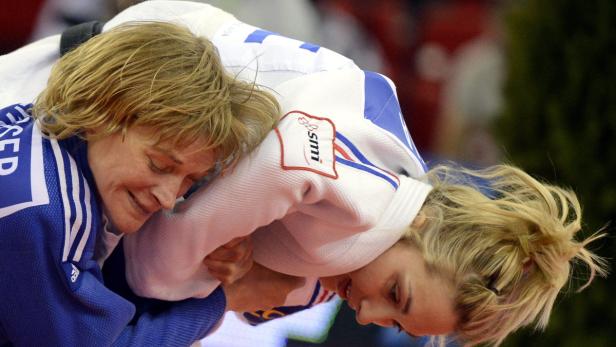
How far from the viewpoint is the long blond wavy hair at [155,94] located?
192cm

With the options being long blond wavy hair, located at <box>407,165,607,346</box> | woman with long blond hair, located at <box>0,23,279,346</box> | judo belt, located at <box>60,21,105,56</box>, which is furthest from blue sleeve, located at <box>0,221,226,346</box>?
long blond wavy hair, located at <box>407,165,607,346</box>

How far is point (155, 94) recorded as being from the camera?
193 cm

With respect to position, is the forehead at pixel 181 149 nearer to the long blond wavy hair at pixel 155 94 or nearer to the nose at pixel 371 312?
the long blond wavy hair at pixel 155 94

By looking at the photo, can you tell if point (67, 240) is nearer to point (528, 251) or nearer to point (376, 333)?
point (528, 251)

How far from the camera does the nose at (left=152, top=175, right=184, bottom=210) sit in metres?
1.94

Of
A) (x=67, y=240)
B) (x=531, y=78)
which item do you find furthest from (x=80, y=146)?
(x=531, y=78)

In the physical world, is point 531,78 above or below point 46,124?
below

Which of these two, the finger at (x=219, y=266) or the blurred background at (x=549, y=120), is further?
the blurred background at (x=549, y=120)

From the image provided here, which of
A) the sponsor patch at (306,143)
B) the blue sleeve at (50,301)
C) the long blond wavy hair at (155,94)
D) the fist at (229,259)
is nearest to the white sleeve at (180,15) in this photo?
the long blond wavy hair at (155,94)

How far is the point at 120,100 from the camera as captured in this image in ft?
6.35

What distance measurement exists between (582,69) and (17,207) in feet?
Answer: 6.12

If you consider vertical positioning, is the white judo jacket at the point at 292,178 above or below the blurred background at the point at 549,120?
above

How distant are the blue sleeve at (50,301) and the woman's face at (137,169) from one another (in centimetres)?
12

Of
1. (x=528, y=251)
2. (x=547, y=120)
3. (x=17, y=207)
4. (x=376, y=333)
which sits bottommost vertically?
(x=376, y=333)
